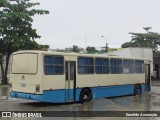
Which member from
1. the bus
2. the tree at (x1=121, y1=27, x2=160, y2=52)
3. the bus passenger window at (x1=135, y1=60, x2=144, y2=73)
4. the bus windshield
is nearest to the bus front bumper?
the bus

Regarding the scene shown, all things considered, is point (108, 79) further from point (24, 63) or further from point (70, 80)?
point (24, 63)

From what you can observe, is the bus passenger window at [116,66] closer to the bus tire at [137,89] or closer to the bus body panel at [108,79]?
the bus body panel at [108,79]

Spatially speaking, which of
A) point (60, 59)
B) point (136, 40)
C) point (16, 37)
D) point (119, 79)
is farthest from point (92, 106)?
point (136, 40)

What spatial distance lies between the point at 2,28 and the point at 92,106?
78.1 ft

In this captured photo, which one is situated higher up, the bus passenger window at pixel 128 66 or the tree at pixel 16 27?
the tree at pixel 16 27

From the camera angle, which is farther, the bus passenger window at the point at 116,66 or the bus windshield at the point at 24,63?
the bus passenger window at the point at 116,66

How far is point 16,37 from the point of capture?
128 feet

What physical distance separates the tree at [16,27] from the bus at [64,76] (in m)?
18.7

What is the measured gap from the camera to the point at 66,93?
18078 mm

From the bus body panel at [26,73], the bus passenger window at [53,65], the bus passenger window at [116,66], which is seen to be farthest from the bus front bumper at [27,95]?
the bus passenger window at [116,66]

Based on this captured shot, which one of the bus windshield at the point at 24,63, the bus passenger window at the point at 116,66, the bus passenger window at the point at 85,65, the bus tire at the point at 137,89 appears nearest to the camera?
the bus windshield at the point at 24,63

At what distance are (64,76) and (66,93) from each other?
85 cm

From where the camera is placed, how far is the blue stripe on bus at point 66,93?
55.3ft

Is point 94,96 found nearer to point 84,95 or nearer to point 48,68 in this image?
point 84,95
